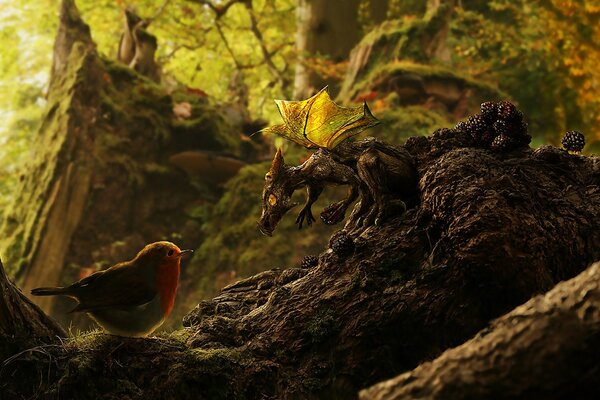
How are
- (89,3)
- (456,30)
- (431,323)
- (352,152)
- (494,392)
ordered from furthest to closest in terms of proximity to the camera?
(89,3) < (456,30) < (352,152) < (431,323) < (494,392)

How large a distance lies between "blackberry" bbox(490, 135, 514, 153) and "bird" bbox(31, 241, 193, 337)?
1416mm

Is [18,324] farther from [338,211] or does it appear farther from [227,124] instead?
[227,124]

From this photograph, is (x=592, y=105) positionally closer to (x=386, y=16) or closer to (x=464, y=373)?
(x=386, y=16)

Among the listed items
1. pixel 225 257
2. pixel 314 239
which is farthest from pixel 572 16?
pixel 225 257

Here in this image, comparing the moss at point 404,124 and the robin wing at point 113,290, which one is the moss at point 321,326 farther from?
the moss at point 404,124

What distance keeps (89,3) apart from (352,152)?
8.77m

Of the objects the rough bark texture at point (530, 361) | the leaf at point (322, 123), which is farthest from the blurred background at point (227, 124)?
the rough bark texture at point (530, 361)

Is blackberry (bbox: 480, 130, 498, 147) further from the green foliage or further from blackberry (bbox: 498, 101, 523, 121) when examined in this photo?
the green foliage

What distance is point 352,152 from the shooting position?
2635 mm

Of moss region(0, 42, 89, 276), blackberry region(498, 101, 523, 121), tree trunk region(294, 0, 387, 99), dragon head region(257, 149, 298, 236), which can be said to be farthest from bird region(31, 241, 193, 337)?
tree trunk region(294, 0, 387, 99)

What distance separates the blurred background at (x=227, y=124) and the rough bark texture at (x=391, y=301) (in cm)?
375

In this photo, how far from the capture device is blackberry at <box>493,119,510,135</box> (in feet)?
8.14

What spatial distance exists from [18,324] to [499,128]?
6.75 feet

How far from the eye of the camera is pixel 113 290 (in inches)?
84.4
